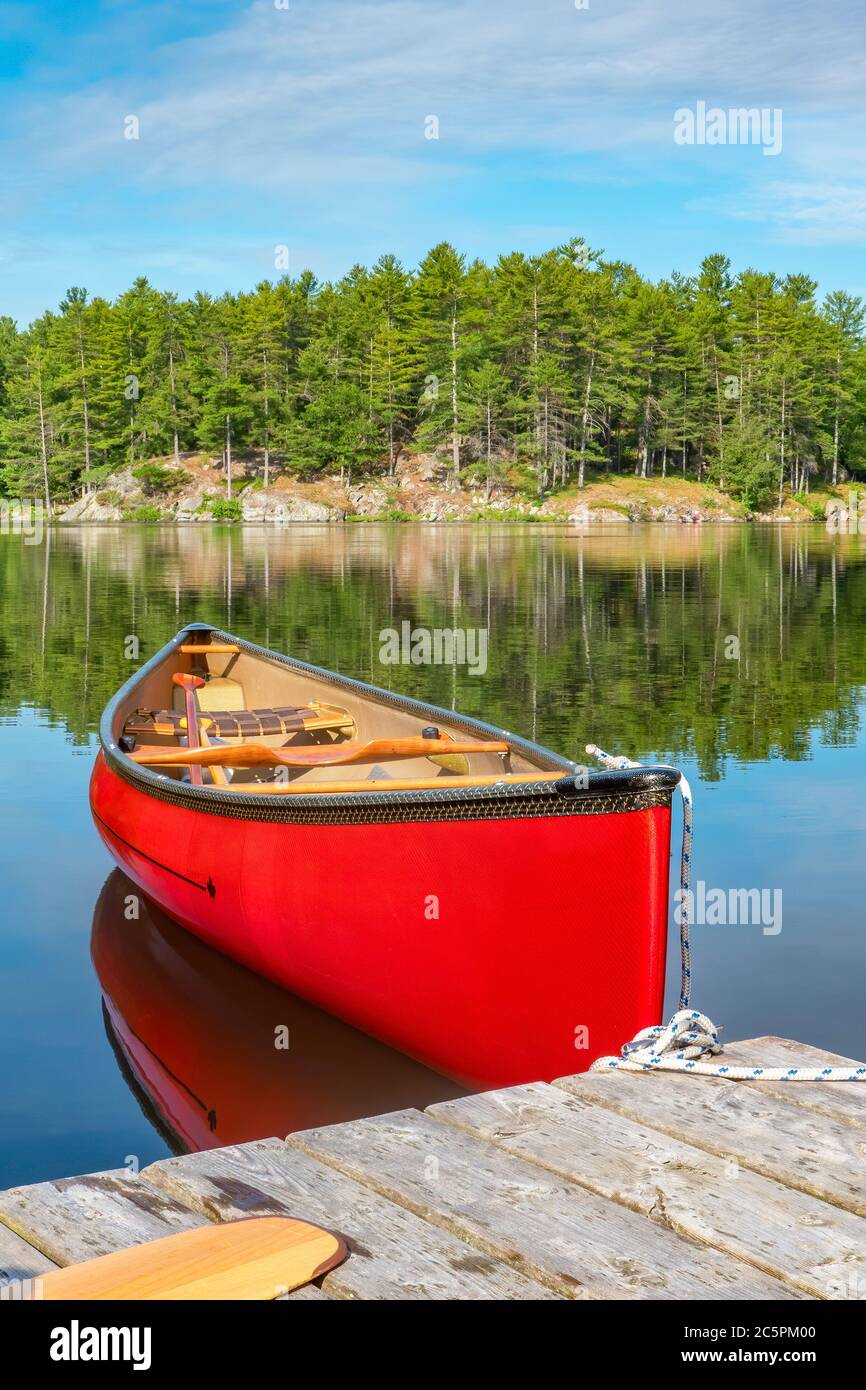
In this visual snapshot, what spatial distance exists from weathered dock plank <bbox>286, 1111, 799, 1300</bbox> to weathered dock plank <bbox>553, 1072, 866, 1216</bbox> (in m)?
0.49

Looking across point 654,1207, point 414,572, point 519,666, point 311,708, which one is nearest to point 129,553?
point 414,572

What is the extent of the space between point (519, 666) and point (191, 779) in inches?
480

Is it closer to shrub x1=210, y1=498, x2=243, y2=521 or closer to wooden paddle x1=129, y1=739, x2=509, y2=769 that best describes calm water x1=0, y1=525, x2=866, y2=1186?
wooden paddle x1=129, y1=739, x2=509, y2=769

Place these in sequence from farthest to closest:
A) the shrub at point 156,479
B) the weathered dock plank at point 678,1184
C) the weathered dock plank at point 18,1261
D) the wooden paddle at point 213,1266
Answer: the shrub at point 156,479
the weathered dock plank at point 678,1184
the weathered dock plank at point 18,1261
the wooden paddle at point 213,1266

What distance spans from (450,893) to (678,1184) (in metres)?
2.09

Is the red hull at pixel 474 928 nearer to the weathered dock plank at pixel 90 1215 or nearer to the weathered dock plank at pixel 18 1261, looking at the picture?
the weathered dock plank at pixel 90 1215

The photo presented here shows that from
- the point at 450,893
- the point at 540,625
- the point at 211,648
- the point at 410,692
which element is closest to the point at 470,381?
the point at 540,625

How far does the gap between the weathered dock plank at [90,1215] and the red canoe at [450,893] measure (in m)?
2.13

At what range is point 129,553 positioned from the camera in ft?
168

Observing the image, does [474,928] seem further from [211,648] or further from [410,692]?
[410,692]

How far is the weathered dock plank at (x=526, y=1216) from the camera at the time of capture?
322cm

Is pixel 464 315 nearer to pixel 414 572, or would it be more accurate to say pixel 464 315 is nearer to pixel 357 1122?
pixel 414 572

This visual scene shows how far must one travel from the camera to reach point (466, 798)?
558 cm

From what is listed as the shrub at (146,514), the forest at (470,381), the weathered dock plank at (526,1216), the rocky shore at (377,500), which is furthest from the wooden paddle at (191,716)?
the shrub at (146,514)
